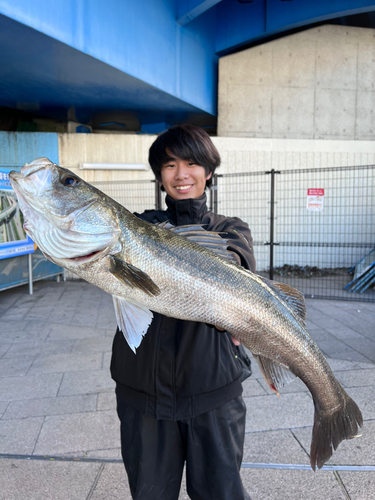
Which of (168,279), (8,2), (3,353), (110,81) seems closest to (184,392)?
(168,279)

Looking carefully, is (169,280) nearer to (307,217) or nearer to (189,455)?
(189,455)

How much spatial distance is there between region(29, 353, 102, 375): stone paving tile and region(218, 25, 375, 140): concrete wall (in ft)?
24.2

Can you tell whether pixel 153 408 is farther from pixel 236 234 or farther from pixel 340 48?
pixel 340 48

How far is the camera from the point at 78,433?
3160 mm

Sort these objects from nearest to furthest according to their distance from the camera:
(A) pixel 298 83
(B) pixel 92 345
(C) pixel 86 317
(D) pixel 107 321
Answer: (B) pixel 92 345 → (D) pixel 107 321 → (C) pixel 86 317 → (A) pixel 298 83

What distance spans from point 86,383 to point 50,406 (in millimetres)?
513

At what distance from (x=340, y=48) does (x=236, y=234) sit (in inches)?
408

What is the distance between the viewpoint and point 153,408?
5.99 ft

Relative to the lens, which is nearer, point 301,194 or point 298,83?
point 301,194

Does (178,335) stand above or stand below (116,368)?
above

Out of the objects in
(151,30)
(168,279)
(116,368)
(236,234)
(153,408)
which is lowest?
(153,408)

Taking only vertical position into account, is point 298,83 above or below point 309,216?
above

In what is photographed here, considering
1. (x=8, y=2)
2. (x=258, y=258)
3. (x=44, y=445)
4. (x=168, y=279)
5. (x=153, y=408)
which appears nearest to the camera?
(x=168, y=279)

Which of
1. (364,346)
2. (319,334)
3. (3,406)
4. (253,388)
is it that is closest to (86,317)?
(3,406)
